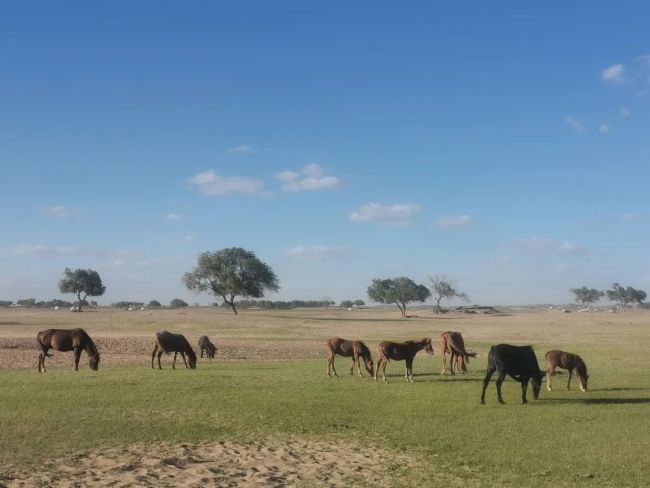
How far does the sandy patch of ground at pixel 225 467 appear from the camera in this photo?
34.0ft

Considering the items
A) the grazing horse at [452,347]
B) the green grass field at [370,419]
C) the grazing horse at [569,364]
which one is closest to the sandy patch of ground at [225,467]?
the green grass field at [370,419]

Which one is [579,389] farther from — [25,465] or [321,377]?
[25,465]

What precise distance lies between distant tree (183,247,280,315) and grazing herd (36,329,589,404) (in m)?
73.7

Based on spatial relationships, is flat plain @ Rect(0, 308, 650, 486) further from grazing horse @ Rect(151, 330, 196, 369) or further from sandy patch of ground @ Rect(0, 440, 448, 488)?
grazing horse @ Rect(151, 330, 196, 369)

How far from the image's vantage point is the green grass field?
11656 millimetres

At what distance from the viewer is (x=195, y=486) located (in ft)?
33.1

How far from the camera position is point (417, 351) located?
920 inches

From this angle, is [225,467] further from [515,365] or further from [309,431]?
[515,365]

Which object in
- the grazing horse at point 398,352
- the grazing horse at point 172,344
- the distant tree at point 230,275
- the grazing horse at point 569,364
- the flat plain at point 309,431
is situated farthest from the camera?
the distant tree at point 230,275

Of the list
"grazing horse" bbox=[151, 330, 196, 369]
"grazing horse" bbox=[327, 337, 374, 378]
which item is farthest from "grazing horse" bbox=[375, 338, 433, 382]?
"grazing horse" bbox=[151, 330, 196, 369]

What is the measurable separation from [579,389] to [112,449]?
16.1 meters

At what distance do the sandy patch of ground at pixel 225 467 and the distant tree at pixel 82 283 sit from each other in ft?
409

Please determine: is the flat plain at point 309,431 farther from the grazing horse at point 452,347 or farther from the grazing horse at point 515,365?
the grazing horse at point 452,347

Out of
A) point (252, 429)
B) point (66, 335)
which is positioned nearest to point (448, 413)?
point (252, 429)
